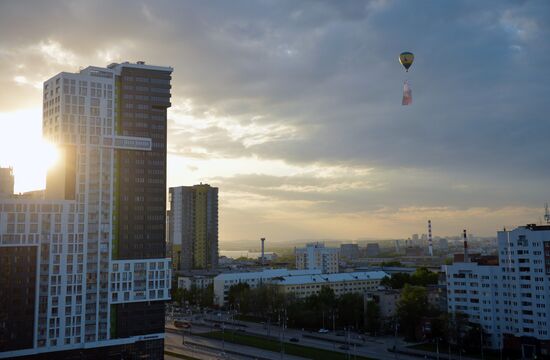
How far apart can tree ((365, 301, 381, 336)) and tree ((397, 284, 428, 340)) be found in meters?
6.40

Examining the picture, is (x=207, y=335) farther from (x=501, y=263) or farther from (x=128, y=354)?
(x=501, y=263)

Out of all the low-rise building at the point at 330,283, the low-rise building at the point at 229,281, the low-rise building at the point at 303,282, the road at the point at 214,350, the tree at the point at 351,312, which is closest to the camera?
the road at the point at 214,350

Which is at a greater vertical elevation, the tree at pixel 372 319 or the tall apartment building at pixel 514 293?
the tall apartment building at pixel 514 293

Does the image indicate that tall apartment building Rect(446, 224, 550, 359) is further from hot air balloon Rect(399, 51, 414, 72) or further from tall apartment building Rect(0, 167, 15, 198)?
tall apartment building Rect(0, 167, 15, 198)

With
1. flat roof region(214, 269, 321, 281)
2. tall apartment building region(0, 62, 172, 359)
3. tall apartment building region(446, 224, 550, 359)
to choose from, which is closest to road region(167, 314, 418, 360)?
tall apartment building region(446, 224, 550, 359)

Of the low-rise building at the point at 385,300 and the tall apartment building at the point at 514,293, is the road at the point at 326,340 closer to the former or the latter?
the low-rise building at the point at 385,300

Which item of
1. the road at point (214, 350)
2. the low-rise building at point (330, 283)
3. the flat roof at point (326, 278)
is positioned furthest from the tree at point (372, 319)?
the flat roof at point (326, 278)

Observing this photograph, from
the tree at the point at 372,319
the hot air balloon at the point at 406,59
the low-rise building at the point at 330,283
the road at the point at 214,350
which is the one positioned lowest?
the road at the point at 214,350

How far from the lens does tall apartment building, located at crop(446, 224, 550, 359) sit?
8656 centimetres

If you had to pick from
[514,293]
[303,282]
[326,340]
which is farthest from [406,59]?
[303,282]

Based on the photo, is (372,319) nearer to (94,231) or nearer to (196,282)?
(94,231)

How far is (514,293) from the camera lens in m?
90.8

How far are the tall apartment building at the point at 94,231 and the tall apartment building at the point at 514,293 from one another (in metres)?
54.5

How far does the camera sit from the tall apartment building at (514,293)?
8656 cm
